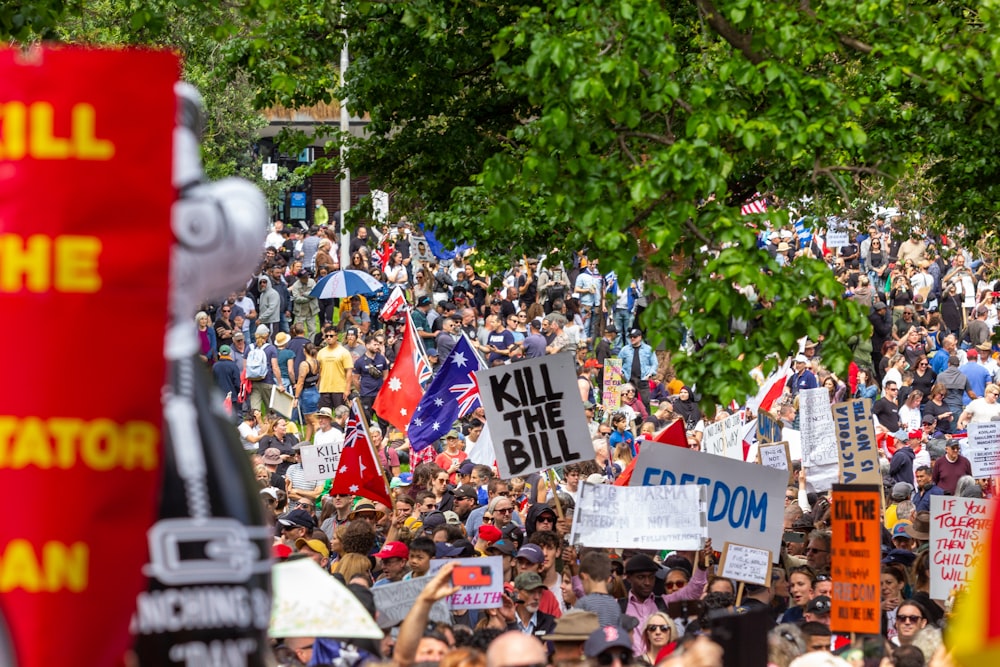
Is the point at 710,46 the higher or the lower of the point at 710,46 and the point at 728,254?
the higher

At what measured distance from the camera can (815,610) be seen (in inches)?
424

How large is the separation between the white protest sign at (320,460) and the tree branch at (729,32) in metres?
8.19

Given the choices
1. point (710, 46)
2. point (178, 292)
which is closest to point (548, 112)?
point (710, 46)

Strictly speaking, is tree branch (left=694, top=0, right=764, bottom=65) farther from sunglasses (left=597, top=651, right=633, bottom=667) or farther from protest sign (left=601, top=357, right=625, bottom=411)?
protest sign (left=601, top=357, right=625, bottom=411)

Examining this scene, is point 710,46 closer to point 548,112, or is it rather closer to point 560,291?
point 548,112

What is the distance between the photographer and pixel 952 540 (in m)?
11.8

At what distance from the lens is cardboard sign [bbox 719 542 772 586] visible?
1169cm

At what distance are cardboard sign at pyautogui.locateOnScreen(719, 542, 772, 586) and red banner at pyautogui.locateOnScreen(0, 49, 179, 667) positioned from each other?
27.8 ft

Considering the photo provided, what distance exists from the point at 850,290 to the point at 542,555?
59.3 feet

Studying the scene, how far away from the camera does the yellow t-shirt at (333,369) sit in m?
24.9

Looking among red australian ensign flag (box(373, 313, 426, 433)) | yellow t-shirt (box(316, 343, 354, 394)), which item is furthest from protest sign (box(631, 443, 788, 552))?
yellow t-shirt (box(316, 343, 354, 394))

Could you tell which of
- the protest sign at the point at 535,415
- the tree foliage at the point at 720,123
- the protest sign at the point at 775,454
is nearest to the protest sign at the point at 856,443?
the protest sign at the point at 775,454

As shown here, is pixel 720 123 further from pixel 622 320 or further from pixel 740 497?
pixel 622 320

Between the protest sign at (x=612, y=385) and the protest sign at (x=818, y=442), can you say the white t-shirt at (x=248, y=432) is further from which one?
the protest sign at (x=818, y=442)
